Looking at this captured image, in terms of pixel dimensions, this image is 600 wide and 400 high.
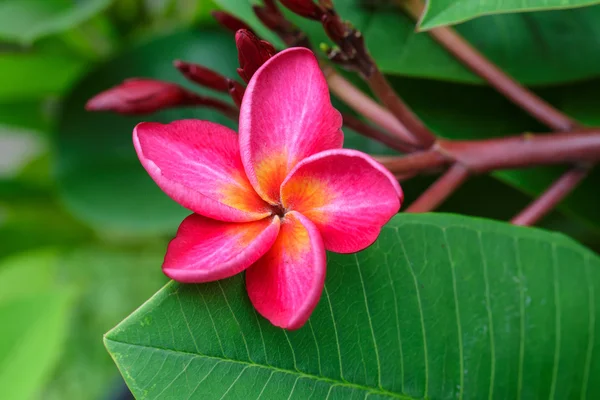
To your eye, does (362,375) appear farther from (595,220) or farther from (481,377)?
(595,220)

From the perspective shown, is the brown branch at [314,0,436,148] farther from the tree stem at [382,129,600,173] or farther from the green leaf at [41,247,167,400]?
the green leaf at [41,247,167,400]

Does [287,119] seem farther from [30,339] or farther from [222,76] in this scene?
[30,339]

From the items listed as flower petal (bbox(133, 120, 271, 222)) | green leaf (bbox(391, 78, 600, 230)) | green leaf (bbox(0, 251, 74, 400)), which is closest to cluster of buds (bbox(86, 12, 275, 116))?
flower petal (bbox(133, 120, 271, 222))

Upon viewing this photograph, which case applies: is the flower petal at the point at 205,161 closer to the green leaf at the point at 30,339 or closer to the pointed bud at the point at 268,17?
the pointed bud at the point at 268,17

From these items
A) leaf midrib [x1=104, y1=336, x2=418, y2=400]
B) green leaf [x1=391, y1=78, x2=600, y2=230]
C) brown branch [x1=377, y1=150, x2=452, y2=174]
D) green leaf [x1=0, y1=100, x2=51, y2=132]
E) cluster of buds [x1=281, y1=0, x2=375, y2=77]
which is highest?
cluster of buds [x1=281, y1=0, x2=375, y2=77]

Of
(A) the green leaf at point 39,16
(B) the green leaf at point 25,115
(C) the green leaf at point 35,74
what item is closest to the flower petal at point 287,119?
(A) the green leaf at point 39,16

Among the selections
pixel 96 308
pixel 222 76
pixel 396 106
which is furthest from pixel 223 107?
pixel 96 308

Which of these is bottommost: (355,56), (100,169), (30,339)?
(30,339)
